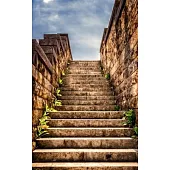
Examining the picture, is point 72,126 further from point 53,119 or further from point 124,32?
point 124,32

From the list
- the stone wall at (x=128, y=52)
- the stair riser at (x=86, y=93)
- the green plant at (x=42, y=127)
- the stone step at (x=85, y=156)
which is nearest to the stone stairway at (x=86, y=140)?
the stone step at (x=85, y=156)

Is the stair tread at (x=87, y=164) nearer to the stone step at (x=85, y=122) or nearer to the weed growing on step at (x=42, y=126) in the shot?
the weed growing on step at (x=42, y=126)

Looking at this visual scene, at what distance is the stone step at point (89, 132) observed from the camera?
423cm

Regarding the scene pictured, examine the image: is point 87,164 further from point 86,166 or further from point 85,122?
point 85,122

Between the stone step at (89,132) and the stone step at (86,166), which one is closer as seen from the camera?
the stone step at (86,166)

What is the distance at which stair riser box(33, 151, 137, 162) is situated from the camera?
139 inches

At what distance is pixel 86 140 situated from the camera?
3914 millimetres

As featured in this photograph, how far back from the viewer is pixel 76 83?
7.48m

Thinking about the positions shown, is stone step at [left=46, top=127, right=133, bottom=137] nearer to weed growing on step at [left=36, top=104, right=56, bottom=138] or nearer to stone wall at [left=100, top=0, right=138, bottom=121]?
weed growing on step at [left=36, top=104, right=56, bottom=138]

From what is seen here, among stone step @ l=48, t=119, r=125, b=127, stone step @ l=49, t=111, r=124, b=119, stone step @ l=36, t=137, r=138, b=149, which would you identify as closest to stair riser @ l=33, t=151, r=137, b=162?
stone step @ l=36, t=137, r=138, b=149
